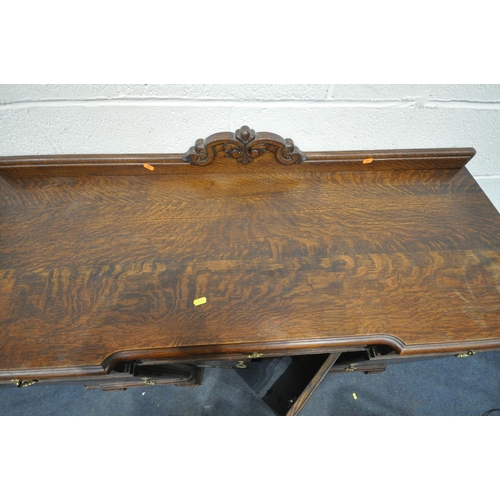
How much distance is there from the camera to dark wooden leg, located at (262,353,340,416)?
2.41ft

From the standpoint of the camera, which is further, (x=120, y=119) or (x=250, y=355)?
(x=120, y=119)

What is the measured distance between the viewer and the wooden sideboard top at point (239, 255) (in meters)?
0.46

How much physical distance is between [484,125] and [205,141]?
0.75 metres

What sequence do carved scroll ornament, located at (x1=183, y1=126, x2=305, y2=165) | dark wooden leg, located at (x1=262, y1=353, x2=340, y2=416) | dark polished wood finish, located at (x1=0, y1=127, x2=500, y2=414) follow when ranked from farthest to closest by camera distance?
1. dark wooden leg, located at (x1=262, y1=353, x2=340, y2=416)
2. carved scroll ornament, located at (x1=183, y1=126, x2=305, y2=165)
3. dark polished wood finish, located at (x1=0, y1=127, x2=500, y2=414)

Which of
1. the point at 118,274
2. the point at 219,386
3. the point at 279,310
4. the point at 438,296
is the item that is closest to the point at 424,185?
the point at 438,296

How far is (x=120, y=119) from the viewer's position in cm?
66

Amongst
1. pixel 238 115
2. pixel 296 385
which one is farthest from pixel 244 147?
pixel 296 385

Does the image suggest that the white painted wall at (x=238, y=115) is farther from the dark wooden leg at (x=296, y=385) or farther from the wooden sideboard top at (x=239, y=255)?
the dark wooden leg at (x=296, y=385)

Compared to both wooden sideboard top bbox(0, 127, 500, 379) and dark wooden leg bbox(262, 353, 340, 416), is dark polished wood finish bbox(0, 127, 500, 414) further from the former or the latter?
dark wooden leg bbox(262, 353, 340, 416)

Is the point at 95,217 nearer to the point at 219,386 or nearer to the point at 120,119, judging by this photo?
the point at 120,119

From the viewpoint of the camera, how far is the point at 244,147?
→ 0.59 metres

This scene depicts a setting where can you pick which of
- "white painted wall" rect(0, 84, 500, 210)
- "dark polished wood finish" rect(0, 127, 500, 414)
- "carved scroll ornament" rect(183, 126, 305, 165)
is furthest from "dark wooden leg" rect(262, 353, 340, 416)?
"white painted wall" rect(0, 84, 500, 210)

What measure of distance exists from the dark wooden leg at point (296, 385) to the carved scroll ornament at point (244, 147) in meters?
0.50

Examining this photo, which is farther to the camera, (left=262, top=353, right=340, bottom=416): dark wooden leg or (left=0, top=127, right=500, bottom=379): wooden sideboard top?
(left=262, top=353, right=340, bottom=416): dark wooden leg
